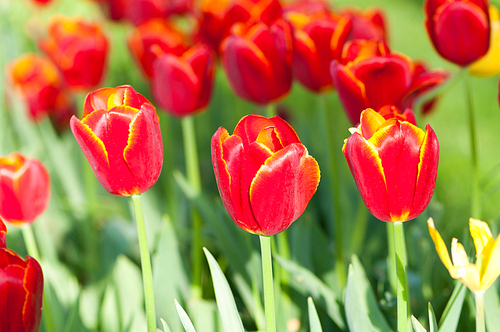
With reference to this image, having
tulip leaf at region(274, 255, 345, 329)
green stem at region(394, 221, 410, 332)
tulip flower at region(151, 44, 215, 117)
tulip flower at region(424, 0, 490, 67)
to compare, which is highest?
tulip flower at region(424, 0, 490, 67)

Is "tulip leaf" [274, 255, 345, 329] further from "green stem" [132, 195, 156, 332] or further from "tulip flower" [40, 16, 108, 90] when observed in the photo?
"tulip flower" [40, 16, 108, 90]

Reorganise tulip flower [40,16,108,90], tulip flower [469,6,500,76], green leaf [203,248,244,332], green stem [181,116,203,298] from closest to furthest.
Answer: green leaf [203,248,244,332] < tulip flower [469,6,500,76] < green stem [181,116,203,298] < tulip flower [40,16,108,90]

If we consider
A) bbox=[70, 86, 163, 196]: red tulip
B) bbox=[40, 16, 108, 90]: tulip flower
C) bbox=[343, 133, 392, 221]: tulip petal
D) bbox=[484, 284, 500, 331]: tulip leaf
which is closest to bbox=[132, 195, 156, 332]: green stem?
bbox=[70, 86, 163, 196]: red tulip

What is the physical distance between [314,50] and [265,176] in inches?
20.9

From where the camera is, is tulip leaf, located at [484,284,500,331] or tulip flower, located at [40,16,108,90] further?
tulip flower, located at [40,16,108,90]

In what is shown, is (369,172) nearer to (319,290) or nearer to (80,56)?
(319,290)

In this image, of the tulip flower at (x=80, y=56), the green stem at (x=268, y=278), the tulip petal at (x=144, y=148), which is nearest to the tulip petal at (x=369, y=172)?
the green stem at (x=268, y=278)

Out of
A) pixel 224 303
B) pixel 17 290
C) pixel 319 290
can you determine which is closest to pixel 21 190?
pixel 17 290

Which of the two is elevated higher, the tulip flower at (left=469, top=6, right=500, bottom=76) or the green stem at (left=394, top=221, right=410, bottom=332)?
the tulip flower at (left=469, top=6, right=500, bottom=76)

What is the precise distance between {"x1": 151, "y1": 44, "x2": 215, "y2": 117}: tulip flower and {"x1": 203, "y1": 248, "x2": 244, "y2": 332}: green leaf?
479 mm

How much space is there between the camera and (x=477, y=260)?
1.74 feet

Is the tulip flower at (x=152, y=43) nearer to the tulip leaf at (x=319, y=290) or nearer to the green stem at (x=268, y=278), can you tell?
the tulip leaf at (x=319, y=290)

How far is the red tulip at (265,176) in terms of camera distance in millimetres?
530

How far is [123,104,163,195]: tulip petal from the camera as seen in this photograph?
0.58 meters
